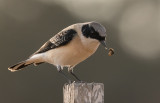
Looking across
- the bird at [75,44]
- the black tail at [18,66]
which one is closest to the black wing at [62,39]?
the bird at [75,44]

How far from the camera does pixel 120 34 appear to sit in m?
26.6

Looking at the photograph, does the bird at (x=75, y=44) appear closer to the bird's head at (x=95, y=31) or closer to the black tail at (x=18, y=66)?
the bird's head at (x=95, y=31)

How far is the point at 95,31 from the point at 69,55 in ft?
1.60

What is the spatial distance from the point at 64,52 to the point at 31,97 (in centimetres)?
947

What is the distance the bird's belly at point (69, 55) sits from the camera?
9945 mm

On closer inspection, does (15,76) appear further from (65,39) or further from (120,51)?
(65,39)

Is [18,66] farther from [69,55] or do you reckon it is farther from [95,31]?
[95,31]

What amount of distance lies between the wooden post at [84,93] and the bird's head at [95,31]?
1.88 meters

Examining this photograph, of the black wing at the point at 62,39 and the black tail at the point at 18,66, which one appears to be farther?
the black tail at the point at 18,66

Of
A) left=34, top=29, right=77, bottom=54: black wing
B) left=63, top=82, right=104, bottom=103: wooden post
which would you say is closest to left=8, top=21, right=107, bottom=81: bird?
left=34, top=29, right=77, bottom=54: black wing

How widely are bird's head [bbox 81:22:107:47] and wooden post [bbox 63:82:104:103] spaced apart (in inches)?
74.2

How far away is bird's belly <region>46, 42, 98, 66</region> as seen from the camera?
9945 millimetres

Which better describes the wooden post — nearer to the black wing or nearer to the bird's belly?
the bird's belly

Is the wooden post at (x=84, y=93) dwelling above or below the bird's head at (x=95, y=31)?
below
